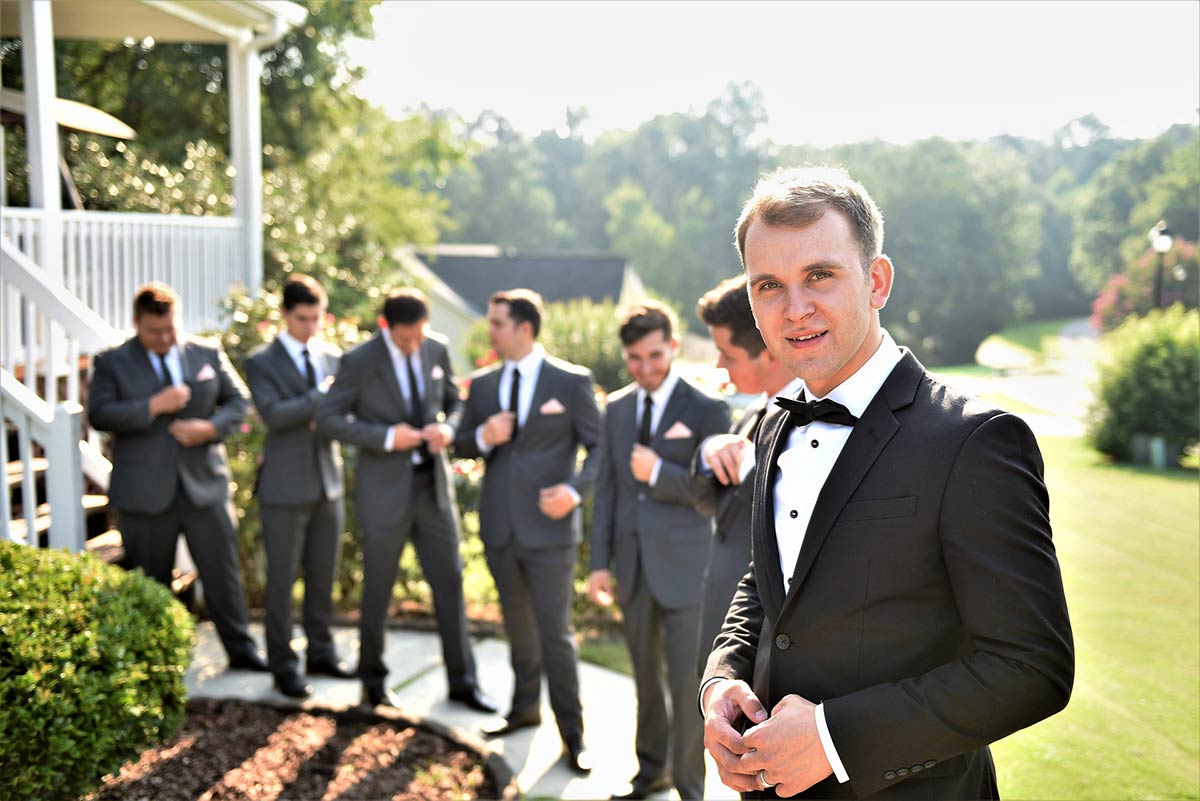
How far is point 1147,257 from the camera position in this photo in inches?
129

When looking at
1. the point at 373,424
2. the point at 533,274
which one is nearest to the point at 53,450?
the point at 373,424

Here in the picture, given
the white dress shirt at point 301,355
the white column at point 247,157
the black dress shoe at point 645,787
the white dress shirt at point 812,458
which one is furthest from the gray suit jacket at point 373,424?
the white column at point 247,157

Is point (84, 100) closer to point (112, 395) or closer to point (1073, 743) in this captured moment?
point (112, 395)

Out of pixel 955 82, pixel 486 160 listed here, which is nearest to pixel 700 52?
pixel 955 82

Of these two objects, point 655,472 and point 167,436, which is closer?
point 655,472

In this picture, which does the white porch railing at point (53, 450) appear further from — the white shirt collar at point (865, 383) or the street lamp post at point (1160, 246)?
the street lamp post at point (1160, 246)

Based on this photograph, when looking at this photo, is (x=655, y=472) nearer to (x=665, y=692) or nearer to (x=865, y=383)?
(x=665, y=692)

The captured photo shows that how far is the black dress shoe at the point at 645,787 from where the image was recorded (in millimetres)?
4754

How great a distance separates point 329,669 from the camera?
6336 millimetres

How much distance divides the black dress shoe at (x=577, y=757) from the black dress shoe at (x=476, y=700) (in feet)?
2.50

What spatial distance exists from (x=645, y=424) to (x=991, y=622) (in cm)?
308

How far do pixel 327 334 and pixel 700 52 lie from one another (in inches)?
180

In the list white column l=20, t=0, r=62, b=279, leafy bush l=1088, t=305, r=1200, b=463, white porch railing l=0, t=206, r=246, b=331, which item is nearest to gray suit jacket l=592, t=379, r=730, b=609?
leafy bush l=1088, t=305, r=1200, b=463

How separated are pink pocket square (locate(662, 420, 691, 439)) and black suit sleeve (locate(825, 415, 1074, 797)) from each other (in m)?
2.84
